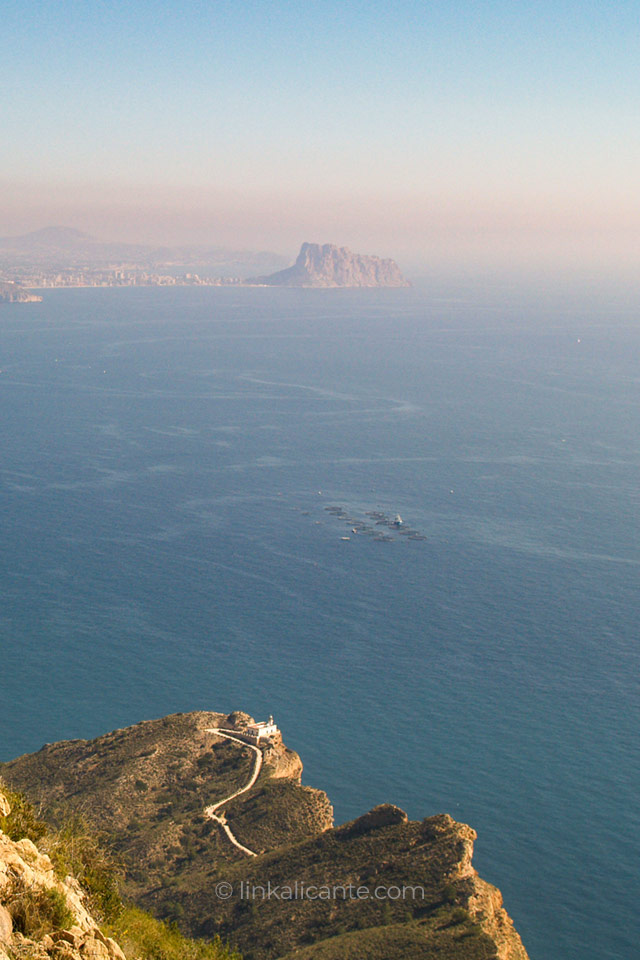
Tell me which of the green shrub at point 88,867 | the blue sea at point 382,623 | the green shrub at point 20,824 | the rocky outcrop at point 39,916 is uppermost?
the rocky outcrop at point 39,916

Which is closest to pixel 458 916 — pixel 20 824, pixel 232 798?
pixel 232 798

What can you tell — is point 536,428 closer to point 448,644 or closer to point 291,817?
point 448,644

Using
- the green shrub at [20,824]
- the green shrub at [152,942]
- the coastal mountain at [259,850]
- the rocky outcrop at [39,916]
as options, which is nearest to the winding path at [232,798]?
the coastal mountain at [259,850]

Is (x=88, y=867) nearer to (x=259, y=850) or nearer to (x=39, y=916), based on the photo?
(x=39, y=916)

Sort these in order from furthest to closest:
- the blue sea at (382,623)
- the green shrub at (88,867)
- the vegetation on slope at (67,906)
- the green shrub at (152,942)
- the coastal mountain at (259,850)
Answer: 1. the blue sea at (382,623)
2. the coastal mountain at (259,850)
3. the green shrub at (152,942)
4. the green shrub at (88,867)
5. the vegetation on slope at (67,906)

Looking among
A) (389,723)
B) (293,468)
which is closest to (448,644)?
(389,723)

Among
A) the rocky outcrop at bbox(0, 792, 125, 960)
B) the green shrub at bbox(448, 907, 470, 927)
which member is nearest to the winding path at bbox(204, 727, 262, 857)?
the green shrub at bbox(448, 907, 470, 927)

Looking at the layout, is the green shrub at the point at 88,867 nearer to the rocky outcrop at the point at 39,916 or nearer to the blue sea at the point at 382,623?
the rocky outcrop at the point at 39,916
